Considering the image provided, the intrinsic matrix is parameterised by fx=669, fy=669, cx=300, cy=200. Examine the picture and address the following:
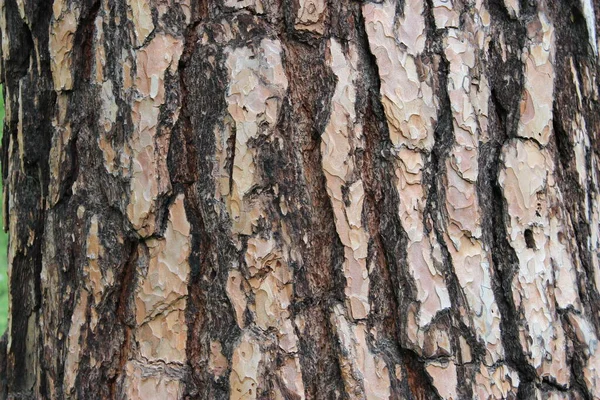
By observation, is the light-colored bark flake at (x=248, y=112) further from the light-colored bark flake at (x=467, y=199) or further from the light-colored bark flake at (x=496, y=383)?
the light-colored bark flake at (x=496, y=383)

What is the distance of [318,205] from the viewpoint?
1.17 metres

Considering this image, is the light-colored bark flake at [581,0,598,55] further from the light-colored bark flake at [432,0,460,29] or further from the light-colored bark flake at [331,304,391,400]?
the light-colored bark flake at [331,304,391,400]

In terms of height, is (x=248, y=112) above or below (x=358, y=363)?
above

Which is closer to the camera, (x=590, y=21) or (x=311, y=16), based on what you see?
(x=311, y=16)

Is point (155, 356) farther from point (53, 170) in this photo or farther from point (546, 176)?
point (546, 176)

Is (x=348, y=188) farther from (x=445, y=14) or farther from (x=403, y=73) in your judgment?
(x=445, y=14)

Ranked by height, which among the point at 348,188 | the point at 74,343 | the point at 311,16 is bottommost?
the point at 74,343

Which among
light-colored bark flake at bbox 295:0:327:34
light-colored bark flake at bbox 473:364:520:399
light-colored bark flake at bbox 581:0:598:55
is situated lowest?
light-colored bark flake at bbox 473:364:520:399

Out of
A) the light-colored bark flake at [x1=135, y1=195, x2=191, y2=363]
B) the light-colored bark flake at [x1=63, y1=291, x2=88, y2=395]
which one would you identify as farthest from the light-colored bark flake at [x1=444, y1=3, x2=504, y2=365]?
the light-colored bark flake at [x1=63, y1=291, x2=88, y2=395]

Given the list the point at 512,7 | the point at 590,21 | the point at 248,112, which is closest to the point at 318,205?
the point at 248,112

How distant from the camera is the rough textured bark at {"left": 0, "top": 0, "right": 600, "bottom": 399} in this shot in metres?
1.16

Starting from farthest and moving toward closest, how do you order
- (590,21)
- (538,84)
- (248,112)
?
(590,21) → (538,84) → (248,112)

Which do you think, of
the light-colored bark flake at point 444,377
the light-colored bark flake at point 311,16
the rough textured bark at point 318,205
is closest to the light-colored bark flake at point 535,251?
the rough textured bark at point 318,205

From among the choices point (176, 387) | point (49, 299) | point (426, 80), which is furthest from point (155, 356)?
point (426, 80)
